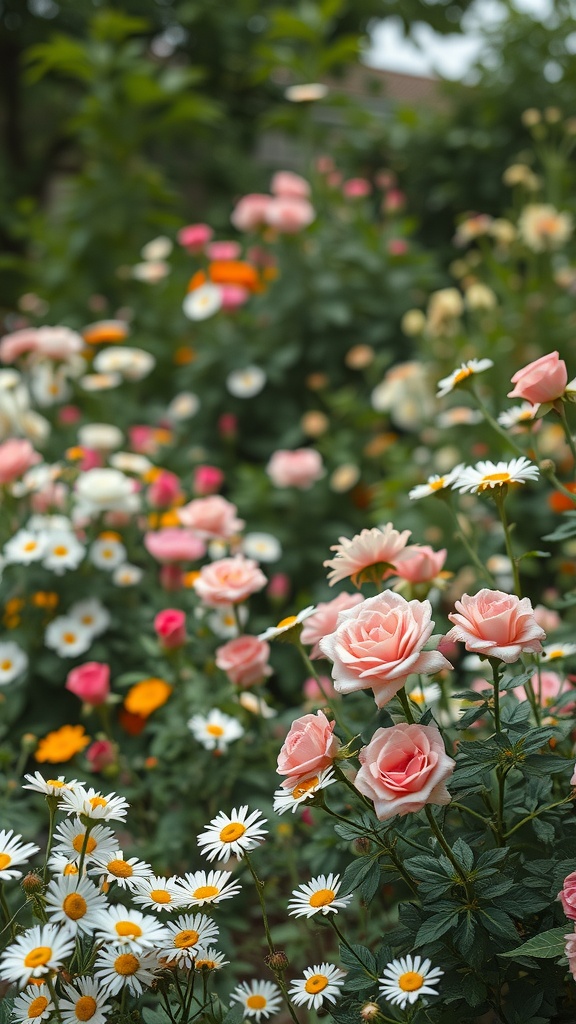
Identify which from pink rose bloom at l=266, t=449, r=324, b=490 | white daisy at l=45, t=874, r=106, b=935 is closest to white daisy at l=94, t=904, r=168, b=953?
white daisy at l=45, t=874, r=106, b=935

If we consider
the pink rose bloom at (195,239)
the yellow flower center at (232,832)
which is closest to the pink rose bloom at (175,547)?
the yellow flower center at (232,832)

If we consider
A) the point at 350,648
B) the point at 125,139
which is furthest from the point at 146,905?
the point at 125,139

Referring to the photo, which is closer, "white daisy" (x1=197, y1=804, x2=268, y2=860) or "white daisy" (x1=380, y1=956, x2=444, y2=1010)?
"white daisy" (x1=380, y1=956, x2=444, y2=1010)

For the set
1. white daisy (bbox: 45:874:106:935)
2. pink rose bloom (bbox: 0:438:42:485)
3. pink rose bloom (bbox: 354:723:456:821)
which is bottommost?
pink rose bloom (bbox: 0:438:42:485)

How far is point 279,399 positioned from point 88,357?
0.58 meters

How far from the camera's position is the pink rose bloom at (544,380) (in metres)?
0.93

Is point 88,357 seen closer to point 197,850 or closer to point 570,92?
point 197,850

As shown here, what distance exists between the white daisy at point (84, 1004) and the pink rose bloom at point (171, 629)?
0.60m

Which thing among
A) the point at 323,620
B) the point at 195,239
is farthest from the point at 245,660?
the point at 195,239

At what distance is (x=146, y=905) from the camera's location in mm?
805

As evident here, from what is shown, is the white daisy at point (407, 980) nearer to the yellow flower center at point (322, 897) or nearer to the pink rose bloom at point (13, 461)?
the yellow flower center at point (322, 897)

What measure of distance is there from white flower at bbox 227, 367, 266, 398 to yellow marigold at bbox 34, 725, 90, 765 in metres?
1.25

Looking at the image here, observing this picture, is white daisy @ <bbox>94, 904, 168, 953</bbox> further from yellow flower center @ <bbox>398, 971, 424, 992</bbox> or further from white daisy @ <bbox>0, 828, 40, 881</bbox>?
yellow flower center @ <bbox>398, 971, 424, 992</bbox>

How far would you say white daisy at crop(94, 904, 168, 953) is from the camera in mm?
738
